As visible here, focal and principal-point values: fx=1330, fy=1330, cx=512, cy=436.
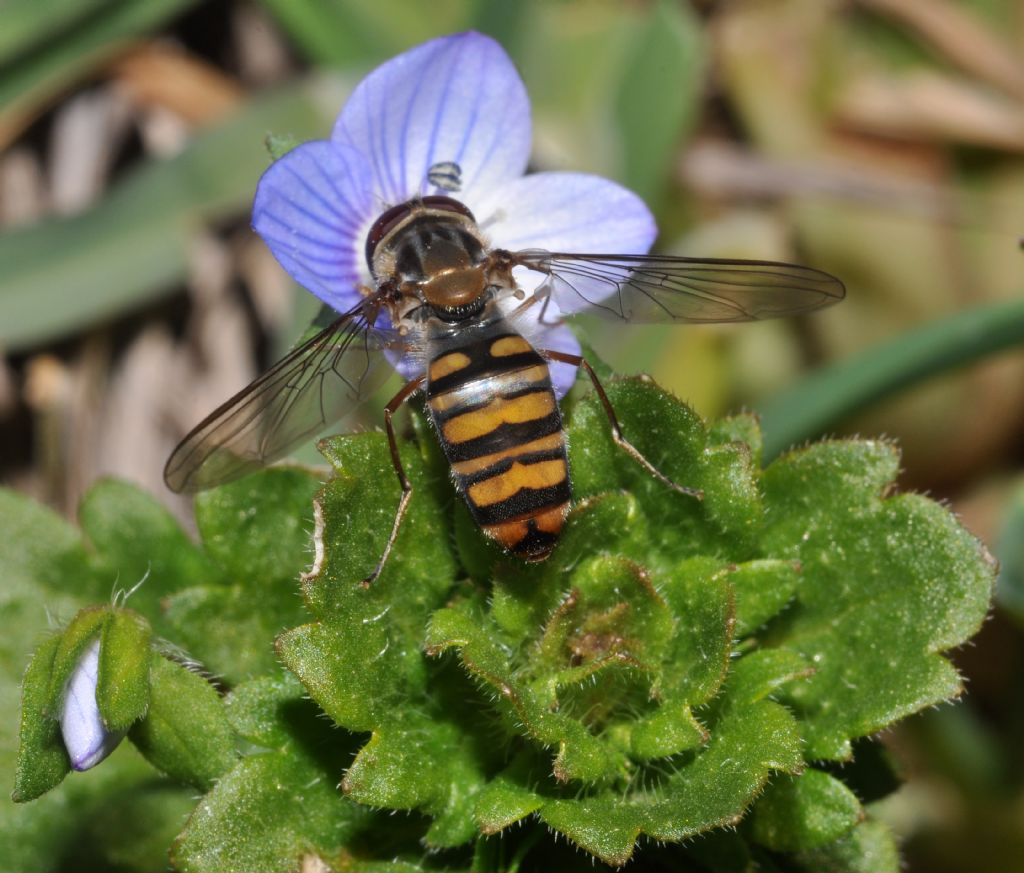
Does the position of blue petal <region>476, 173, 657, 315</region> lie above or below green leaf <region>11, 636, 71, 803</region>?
above

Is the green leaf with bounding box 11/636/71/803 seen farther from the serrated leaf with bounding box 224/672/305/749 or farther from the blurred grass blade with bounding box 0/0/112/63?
the blurred grass blade with bounding box 0/0/112/63

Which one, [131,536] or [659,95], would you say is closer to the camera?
[131,536]

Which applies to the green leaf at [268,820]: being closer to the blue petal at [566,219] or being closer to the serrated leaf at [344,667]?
the serrated leaf at [344,667]

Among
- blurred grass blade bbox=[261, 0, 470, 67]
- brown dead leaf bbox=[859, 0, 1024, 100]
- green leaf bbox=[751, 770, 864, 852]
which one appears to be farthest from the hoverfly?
brown dead leaf bbox=[859, 0, 1024, 100]

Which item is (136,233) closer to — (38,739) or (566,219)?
(566,219)

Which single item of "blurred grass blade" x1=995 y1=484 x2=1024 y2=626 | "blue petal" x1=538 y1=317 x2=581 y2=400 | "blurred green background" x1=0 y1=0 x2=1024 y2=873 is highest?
"blurred green background" x1=0 y1=0 x2=1024 y2=873

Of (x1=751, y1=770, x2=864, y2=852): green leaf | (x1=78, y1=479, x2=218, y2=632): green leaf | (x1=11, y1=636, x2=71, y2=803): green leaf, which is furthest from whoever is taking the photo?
(x1=78, y1=479, x2=218, y2=632): green leaf

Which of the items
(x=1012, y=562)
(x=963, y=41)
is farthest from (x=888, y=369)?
(x=963, y=41)

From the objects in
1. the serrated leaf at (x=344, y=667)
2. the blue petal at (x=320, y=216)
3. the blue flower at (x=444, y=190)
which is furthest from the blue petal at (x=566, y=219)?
the serrated leaf at (x=344, y=667)
